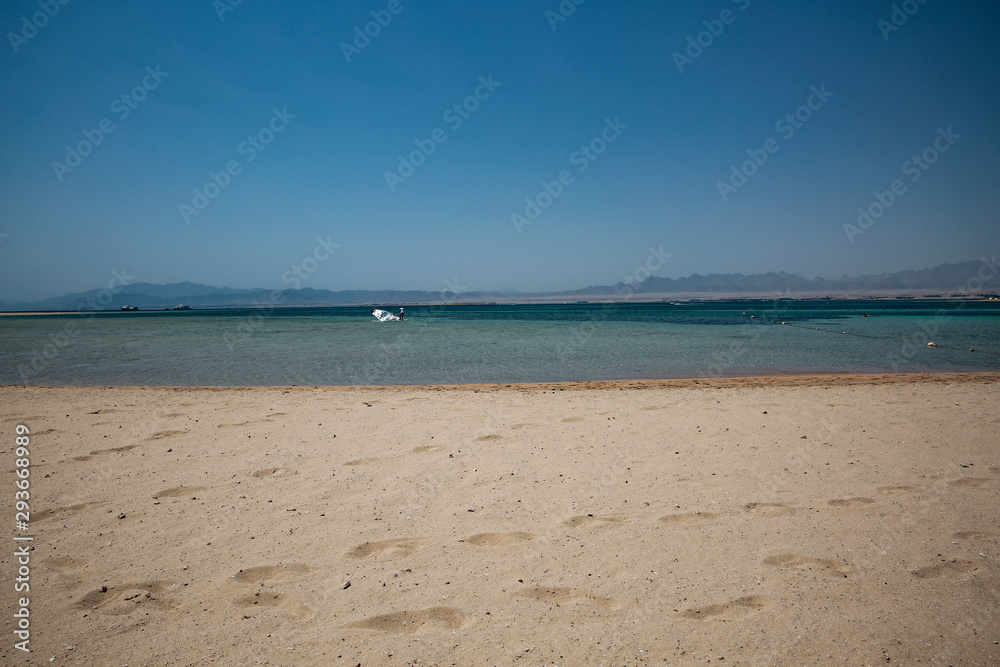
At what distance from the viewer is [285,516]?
4.22m

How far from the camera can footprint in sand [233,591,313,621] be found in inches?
115

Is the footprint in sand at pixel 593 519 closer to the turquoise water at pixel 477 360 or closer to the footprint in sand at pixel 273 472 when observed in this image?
the footprint in sand at pixel 273 472

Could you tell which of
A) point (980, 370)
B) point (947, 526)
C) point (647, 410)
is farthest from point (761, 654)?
point (980, 370)

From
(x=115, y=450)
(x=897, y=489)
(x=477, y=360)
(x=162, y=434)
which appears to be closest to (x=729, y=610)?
(x=897, y=489)

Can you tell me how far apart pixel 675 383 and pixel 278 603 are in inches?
438

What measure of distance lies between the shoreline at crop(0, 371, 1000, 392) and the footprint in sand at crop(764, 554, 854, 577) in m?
7.56

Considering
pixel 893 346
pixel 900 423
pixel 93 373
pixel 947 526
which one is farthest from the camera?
pixel 893 346

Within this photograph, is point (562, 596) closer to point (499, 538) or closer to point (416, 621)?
point (499, 538)

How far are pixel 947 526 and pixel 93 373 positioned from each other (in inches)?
823

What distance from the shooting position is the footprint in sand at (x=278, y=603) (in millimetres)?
2914

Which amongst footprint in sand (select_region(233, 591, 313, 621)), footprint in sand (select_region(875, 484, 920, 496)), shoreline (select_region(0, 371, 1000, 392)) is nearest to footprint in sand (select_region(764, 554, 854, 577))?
footprint in sand (select_region(875, 484, 920, 496))

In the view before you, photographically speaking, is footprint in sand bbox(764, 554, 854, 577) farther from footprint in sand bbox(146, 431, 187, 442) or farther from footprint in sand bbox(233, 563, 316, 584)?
footprint in sand bbox(146, 431, 187, 442)

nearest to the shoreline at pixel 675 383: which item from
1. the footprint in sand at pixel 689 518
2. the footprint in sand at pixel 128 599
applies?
the footprint in sand at pixel 689 518

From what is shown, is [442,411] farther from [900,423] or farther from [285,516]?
[900,423]
